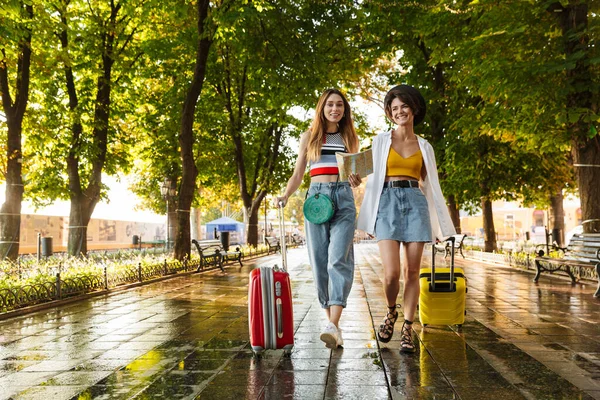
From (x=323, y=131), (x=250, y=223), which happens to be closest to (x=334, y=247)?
(x=323, y=131)

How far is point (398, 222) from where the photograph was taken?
5039 mm

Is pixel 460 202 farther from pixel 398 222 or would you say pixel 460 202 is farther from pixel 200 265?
pixel 398 222

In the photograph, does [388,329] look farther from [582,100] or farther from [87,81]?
[87,81]

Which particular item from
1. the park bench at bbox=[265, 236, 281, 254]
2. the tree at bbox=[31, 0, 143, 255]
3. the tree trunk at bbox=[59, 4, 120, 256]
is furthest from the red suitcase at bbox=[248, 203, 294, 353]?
the park bench at bbox=[265, 236, 281, 254]

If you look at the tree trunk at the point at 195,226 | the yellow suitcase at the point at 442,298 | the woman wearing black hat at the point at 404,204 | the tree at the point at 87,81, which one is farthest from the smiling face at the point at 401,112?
the tree trunk at the point at 195,226

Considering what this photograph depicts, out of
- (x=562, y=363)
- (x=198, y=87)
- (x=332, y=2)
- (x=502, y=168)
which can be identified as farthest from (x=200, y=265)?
(x=562, y=363)

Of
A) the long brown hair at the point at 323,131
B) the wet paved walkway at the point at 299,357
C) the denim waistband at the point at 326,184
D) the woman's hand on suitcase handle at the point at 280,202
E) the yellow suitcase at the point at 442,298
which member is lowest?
the wet paved walkway at the point at 299,357

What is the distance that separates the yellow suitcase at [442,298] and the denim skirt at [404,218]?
3.55 ft

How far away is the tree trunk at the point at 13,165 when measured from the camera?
15141 millimetres

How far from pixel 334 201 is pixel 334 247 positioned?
15.1 inches

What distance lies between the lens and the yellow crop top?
5.13 m

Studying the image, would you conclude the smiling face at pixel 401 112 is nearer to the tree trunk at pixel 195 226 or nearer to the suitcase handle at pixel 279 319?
the suitcase handle at pixel 279 319

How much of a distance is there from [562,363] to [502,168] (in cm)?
1842

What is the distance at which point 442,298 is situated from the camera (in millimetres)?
6004
